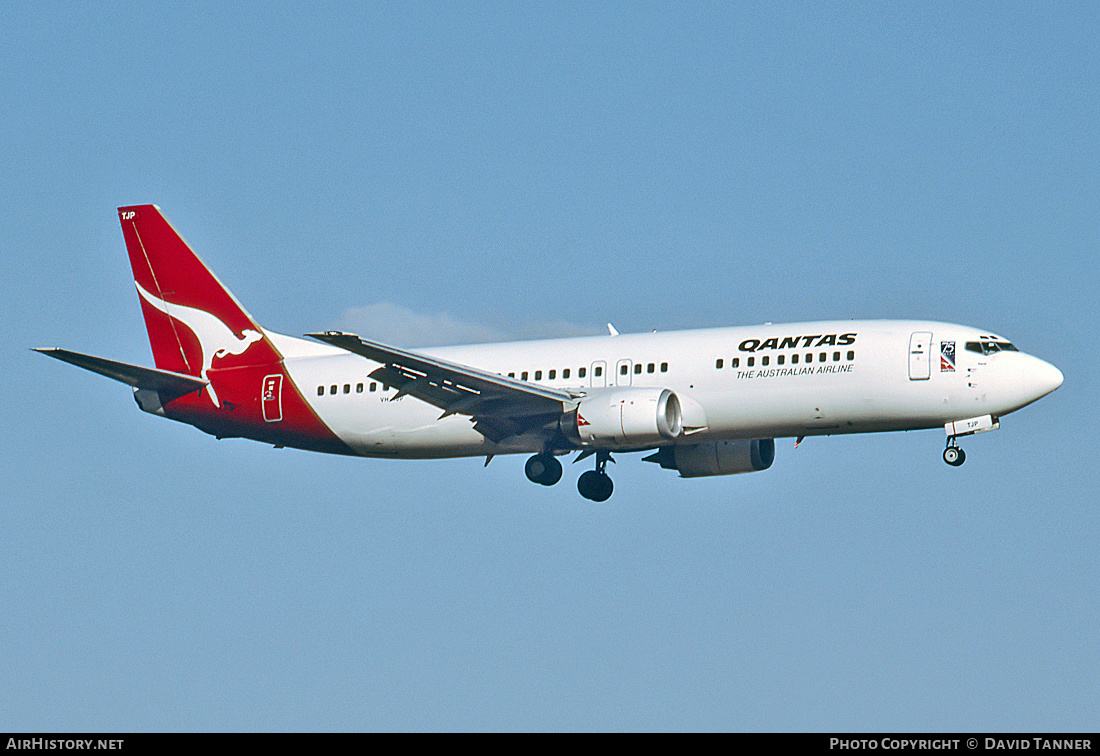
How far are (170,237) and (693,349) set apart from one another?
20513 mm

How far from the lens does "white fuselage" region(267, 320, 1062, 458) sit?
46.8 m

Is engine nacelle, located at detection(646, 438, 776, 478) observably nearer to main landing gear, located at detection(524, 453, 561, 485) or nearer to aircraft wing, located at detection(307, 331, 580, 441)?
main landing gear, located at detection(524, 453, 561, 485)

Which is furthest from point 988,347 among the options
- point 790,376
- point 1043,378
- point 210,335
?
point 210,335

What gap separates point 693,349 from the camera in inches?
1951

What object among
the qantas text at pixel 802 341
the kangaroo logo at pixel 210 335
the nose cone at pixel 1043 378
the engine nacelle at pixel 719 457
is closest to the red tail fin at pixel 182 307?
the kangaroo logo at pixel 210 335

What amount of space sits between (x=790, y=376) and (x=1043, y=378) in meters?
7.12

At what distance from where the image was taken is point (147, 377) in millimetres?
54656

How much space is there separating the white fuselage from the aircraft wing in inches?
25.4

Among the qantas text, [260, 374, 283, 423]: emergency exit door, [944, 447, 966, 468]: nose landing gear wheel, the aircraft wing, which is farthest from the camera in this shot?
[260, 374, 283, 423]: emergency exit door

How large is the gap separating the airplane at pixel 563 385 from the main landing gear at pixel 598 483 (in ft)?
0.15

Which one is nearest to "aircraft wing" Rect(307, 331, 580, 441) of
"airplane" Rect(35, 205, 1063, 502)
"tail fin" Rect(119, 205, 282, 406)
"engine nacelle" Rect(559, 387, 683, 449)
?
"airplane" Rect(35, 205, 1063, 502)
